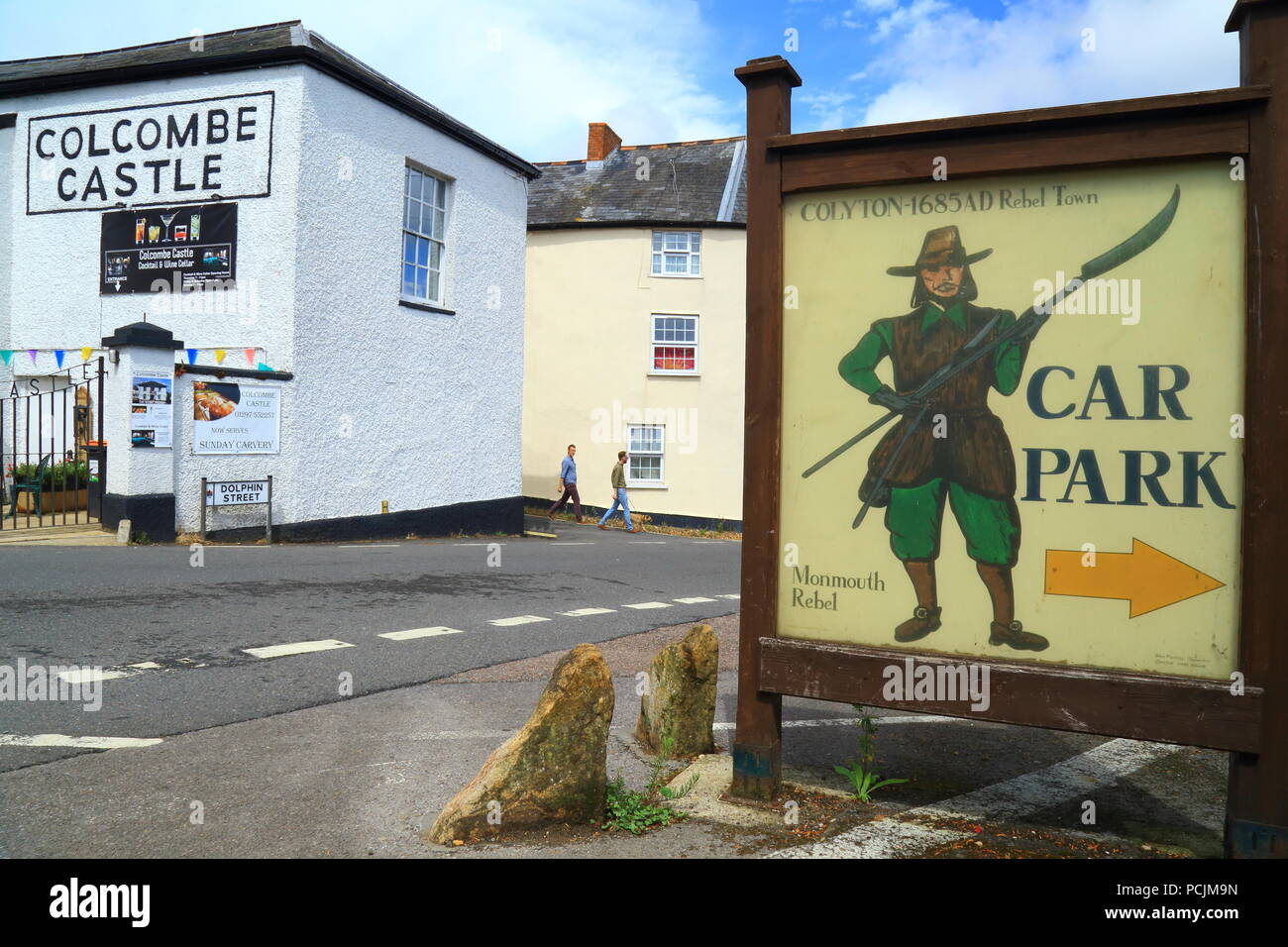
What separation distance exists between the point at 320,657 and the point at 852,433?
14.0 ft

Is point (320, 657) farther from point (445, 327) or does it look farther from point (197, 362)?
point (445, 327)

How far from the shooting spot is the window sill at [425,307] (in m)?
16.3

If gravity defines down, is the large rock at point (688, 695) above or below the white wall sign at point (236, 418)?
below

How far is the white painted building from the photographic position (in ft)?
45.9

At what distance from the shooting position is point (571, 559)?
13953 mm

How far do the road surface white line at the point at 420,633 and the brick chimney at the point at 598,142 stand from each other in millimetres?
24921

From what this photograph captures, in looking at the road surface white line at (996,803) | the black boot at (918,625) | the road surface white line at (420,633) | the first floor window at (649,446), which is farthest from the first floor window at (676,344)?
the black boot at (918,625)

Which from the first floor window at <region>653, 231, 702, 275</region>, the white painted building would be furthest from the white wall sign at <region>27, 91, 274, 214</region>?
the first floor window at <region>653, 231, 702, 275</region>

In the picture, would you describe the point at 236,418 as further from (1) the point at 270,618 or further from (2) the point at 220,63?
(1) the point at 270,618

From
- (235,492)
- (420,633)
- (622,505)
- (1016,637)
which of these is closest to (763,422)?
(1016,637)

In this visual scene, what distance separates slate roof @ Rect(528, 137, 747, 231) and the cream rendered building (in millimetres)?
69

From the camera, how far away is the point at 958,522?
3602 mm

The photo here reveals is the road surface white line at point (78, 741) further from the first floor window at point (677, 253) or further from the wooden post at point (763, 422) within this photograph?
the first floor window at point (677, 253)

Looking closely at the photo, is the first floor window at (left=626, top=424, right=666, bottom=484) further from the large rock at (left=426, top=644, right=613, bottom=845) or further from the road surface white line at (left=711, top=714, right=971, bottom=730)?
the large rock at (left=426, top=644, right=613, bottom=845)
